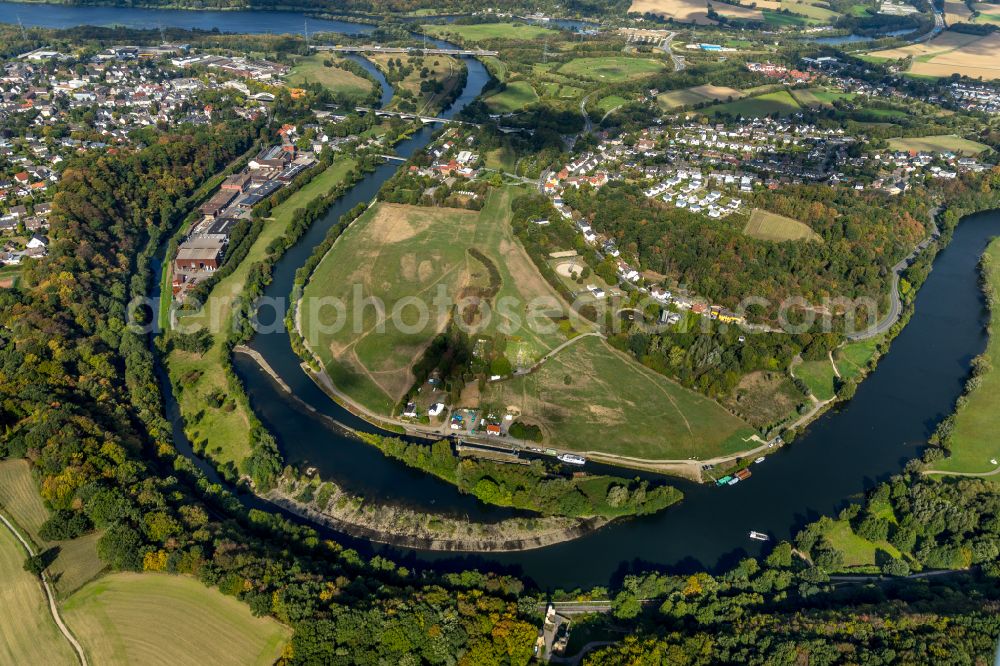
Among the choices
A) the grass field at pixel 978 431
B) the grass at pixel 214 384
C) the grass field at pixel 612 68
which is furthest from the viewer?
the grass field at pixel 612 68

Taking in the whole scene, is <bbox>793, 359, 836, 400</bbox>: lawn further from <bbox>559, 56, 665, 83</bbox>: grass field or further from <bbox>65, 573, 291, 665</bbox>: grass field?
<bbox>559, 56, 665, 83</bbox>: grass field

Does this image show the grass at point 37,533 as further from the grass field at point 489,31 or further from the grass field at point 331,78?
the grass field at point 489,31

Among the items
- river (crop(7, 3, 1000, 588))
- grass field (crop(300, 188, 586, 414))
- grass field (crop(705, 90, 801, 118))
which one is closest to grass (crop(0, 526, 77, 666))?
river (crop(7, 3, 1000, 588))

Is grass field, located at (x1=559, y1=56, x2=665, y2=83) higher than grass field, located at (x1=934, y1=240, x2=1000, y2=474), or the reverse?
grass field, located at (x1=559, y1=56, x2=665, y2=83)

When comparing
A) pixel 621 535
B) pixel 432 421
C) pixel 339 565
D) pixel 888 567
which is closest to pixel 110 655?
pixel 339 565

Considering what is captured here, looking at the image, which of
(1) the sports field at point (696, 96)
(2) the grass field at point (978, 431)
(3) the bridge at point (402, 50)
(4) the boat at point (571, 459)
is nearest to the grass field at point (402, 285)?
(4) the boat at point (571, 459)

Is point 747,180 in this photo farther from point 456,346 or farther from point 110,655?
point 110,655

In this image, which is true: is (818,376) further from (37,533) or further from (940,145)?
(940,145)
